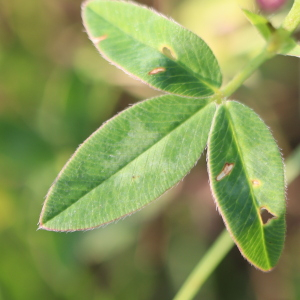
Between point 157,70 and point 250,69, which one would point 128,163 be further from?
point 250,69

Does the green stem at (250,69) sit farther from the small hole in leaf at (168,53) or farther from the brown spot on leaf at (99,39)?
the brown spot on leaf at (99,39)

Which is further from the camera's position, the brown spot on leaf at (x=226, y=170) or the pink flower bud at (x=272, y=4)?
the pink flower bud at (x=272, y=4)

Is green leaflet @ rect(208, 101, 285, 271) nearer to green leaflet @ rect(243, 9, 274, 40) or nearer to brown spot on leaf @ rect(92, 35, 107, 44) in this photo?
green leaflet @ rect(243, 9, 274, 40)

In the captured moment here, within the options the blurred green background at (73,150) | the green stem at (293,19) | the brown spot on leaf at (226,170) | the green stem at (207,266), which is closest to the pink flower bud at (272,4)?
the blurred green background at (73,150)

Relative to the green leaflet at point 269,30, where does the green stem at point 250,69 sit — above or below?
below

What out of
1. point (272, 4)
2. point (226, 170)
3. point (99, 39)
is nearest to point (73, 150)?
point (272, 4)

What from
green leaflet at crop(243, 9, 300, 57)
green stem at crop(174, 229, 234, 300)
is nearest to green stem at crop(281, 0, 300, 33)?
green leaflet at crop(243, 9, 300, 57)
